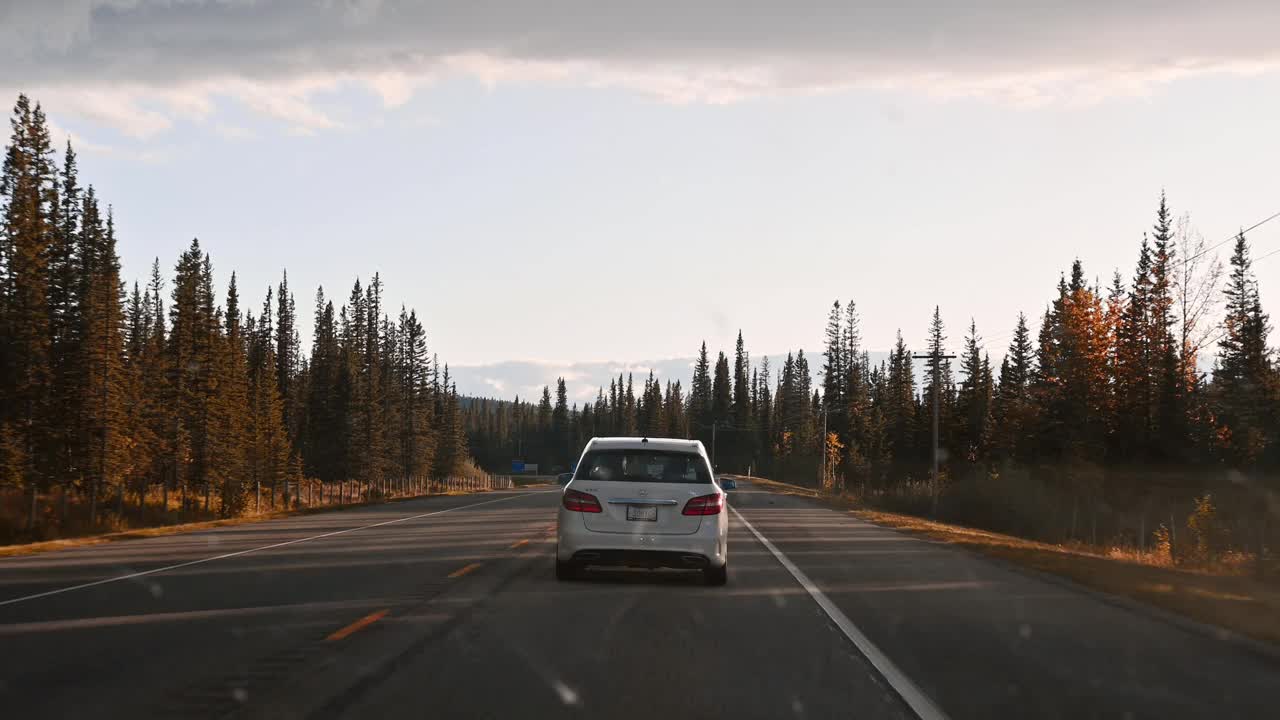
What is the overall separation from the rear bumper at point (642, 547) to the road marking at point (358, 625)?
2.89m

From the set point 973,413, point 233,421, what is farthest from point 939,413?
point 233,421

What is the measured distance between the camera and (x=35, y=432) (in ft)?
163

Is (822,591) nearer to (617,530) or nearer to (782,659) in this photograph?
(617,530)

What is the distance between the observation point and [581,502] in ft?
43.9

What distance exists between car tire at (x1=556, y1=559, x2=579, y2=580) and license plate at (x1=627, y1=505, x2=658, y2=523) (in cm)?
109

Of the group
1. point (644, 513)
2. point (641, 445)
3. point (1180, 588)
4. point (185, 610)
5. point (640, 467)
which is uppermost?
point (641, 445)

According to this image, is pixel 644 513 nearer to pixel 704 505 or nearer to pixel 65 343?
pixel 704 505

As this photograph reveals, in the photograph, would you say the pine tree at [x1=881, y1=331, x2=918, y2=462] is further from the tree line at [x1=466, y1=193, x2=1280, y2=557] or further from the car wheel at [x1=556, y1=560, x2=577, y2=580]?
the car wheel at [x1=556, y1=560, x2=577, y2=580]

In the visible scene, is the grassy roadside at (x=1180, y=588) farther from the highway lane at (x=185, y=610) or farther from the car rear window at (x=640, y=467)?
the highway lane at (x=185, y=610)

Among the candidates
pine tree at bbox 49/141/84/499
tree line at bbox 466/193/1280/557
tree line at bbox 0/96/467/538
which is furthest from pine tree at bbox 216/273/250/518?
tree line at bbox 466/193/1280/557

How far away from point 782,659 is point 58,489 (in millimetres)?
47327

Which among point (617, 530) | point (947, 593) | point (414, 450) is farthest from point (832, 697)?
point (414, 450)

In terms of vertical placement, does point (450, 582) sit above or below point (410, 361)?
below

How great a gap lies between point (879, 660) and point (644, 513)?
4925 mm
